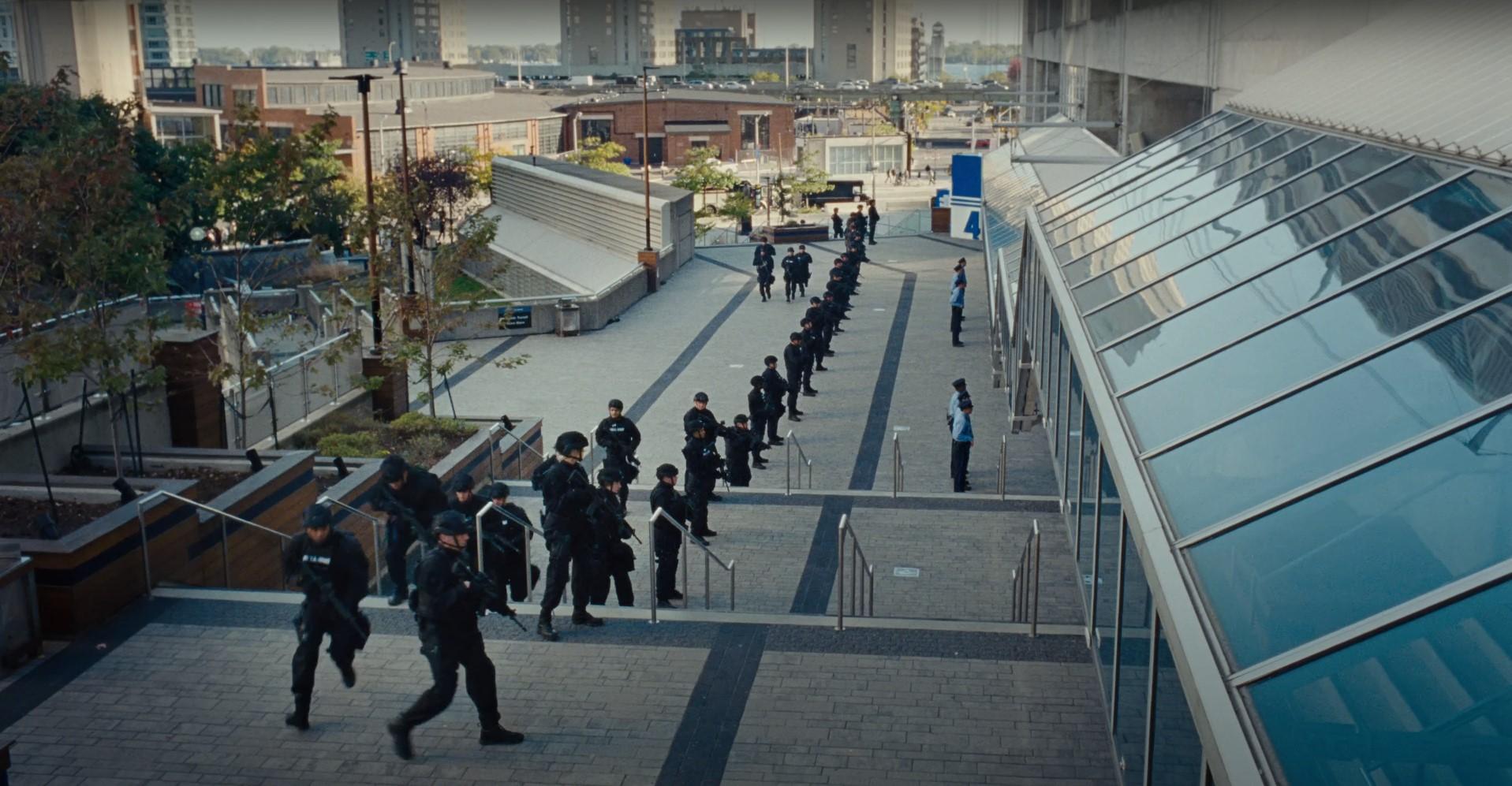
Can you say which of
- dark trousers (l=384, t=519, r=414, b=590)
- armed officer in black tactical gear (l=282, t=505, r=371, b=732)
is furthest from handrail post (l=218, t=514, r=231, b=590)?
armed officer in black tactical gear (l=282, t=505, r=371, b=732)

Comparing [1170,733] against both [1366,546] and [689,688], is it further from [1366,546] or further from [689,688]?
[689,688]

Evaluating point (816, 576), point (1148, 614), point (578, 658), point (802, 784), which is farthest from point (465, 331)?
point (1148, 614)

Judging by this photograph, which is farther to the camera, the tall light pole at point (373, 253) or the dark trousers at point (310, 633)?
the tall light pole at point (373, 253)

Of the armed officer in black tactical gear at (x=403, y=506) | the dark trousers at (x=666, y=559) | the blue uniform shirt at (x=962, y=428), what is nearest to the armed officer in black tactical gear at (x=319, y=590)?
the armed officer in black tactical gear at (x=403, y=506)

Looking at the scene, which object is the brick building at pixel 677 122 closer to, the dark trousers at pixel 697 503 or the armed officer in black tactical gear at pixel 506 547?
the dark trousers at pixel 697 503

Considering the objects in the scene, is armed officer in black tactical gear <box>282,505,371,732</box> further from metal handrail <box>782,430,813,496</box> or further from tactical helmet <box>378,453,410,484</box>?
metal handrail <box>782,430,813,496</box>

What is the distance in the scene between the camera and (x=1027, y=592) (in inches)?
417

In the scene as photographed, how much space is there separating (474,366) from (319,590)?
1596 centimetres

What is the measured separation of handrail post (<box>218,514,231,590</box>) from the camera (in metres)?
11.2

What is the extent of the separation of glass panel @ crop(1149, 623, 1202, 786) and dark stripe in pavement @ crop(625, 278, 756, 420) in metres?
15.1

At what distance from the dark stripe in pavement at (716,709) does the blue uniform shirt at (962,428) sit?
6.35 metres

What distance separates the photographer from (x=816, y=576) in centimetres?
1230

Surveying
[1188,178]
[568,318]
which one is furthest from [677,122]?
[1188,178]

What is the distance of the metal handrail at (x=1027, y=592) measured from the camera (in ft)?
30.8
